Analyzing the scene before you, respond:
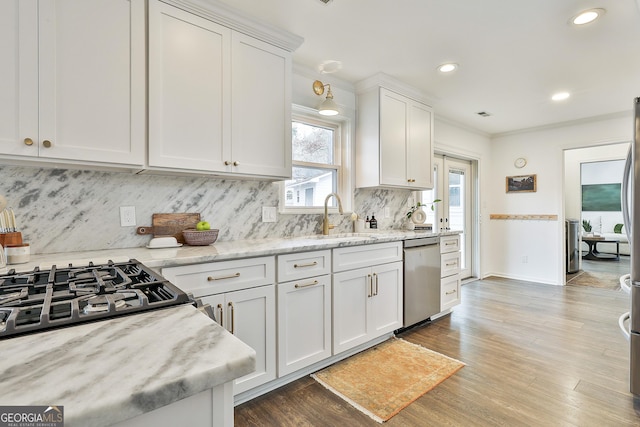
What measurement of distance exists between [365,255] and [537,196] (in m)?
4.04

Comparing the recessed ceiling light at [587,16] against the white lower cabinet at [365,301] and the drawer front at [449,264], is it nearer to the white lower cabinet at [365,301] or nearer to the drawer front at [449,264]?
the white lower cabinet at [365,301]

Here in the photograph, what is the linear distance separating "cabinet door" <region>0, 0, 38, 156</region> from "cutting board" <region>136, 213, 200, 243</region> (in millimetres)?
743

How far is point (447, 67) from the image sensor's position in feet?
9.56

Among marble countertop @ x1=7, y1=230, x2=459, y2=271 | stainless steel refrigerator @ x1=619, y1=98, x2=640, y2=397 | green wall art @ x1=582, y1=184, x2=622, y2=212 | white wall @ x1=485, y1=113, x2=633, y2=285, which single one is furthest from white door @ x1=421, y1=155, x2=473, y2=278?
green wall art @ x1=582, y1=184, x2=622, y2=212

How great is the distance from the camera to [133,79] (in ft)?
5.67

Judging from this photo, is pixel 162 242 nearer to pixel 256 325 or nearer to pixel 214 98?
pixel 256 325

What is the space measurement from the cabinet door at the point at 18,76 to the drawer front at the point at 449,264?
328 centimetres

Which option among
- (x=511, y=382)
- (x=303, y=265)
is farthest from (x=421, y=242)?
(x=303, y=265)

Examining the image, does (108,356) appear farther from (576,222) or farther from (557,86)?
(576,222)

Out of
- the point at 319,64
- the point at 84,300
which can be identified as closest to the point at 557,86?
the point at 319,64

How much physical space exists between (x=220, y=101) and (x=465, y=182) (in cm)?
432

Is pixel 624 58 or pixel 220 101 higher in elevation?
pixel 624 58

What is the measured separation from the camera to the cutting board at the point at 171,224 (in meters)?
2.09

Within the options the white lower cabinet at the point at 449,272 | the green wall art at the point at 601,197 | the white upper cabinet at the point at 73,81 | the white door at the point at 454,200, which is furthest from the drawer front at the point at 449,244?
the green wall art at the point at 601,197
